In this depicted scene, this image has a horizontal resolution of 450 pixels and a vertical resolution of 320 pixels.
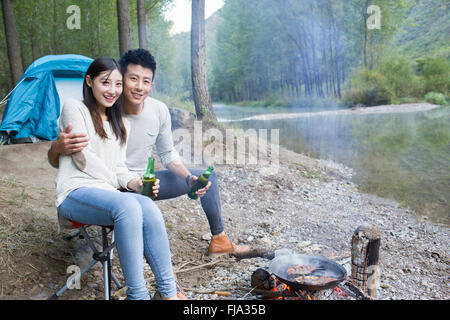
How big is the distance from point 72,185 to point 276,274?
1.34 m

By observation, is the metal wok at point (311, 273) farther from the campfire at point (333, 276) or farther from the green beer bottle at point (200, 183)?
the green beer bottle at point (200, 183)

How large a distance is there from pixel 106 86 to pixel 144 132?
56cm

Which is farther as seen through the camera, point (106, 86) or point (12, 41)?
point (12, 41)

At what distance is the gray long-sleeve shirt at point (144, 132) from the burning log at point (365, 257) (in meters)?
1.44

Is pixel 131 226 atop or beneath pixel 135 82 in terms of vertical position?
beneath

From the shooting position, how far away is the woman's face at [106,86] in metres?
2.09

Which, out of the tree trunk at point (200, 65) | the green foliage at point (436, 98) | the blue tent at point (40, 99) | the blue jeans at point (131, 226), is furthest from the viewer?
the green foliage at point (436, 98)

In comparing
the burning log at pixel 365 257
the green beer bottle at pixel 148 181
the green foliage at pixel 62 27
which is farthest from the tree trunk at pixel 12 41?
the burning log at pixel 365 257

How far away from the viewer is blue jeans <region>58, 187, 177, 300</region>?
6.06ft

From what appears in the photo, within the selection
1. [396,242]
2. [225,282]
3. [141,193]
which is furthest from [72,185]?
[396,242]

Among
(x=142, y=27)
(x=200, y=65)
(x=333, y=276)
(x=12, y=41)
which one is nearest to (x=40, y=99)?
(x=200, y=65)

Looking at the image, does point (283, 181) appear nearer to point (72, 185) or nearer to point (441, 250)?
point (441, 250)

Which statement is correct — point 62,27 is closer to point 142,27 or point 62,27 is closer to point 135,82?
point 142,27

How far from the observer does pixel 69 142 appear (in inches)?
76.2
